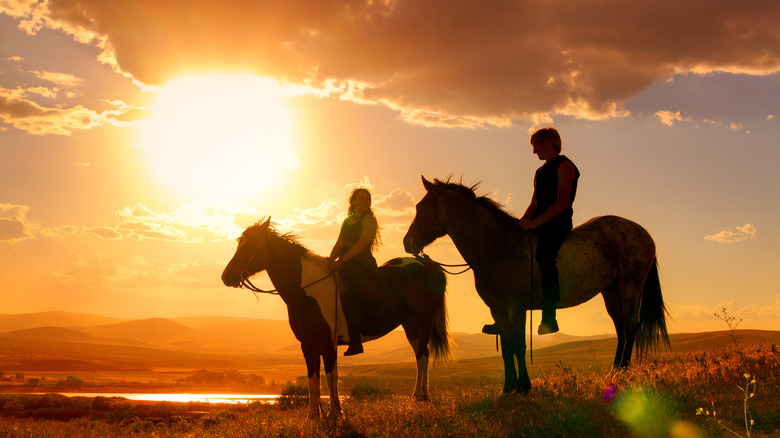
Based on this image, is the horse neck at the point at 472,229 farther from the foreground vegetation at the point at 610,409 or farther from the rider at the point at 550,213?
the foreground vegetation at the point at 610,409

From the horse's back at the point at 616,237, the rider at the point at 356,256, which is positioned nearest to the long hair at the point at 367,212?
the rider at the point at 356,256

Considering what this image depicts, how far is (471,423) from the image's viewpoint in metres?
5.99

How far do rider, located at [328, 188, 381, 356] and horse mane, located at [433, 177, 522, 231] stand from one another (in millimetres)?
1382

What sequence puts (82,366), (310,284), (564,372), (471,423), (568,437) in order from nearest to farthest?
(568,437) < (471,423) < (310,284) < (564,372) < (82,366)

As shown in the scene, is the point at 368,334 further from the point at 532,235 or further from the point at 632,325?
the point at 632,325

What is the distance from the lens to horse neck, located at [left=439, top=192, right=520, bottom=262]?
7.57m

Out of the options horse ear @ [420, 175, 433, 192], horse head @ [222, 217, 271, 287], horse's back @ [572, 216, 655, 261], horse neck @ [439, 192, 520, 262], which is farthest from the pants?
horse head @ [222, 217, 271, 287]

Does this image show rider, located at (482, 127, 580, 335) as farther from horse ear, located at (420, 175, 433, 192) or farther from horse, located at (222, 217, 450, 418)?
horse, located at (222, 217, 450, 418)

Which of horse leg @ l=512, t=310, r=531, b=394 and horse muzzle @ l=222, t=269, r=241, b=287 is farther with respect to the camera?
horse muzzle @ l=222, t=269, r=241, b=287

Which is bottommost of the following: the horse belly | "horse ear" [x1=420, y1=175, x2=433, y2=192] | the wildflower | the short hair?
the wildflower

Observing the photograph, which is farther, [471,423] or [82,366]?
[82,366]

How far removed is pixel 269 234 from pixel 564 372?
542 cm

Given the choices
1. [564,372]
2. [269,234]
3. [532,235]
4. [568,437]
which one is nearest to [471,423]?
[568,437]

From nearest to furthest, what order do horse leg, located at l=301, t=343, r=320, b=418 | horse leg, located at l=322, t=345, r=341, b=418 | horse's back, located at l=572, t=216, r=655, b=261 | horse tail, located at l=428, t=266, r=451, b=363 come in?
horse leg, located at l=322, t=345, r=341, b=418, horse leg, located at l=301, t=343, r=320, b=418, horse's back, located at l=572, t=216, r=655, b=261, horse tail, located at l=428, t=266, r=451, b=363
